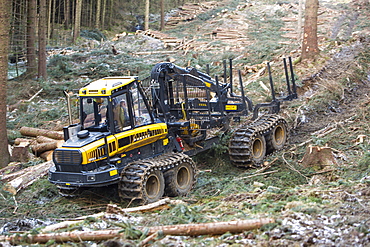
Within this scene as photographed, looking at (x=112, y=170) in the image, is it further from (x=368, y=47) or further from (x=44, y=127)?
(x=368, y=47)

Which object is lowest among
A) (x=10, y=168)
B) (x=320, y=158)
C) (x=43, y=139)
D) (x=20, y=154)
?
(x=10, y=168)

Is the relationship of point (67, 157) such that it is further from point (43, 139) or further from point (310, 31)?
point (310, 31)

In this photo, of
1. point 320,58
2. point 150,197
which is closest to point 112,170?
point 150,197

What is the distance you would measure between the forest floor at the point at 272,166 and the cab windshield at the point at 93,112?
5.75 ft

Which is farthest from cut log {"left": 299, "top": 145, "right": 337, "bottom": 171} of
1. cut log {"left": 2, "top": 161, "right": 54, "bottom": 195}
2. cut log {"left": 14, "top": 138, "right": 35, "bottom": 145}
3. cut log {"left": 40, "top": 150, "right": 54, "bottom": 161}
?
cut log {"left": 14, "top": 138, "right": 35, "bottom": 145}

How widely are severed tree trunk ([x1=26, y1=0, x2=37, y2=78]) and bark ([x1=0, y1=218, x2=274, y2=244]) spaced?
1800 centimetres

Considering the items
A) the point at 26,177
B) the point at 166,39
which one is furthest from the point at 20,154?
the point at 166,39

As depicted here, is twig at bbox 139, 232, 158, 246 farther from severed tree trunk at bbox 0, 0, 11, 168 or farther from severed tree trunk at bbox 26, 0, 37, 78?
severed tree trunk at bbox 26, 0, 37, 78

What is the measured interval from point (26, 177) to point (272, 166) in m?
6.77

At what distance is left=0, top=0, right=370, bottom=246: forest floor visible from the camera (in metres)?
5.91

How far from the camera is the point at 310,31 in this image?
18.5 meters

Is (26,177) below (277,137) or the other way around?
below

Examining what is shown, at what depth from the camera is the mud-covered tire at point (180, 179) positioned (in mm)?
9625

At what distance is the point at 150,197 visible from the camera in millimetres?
9047
